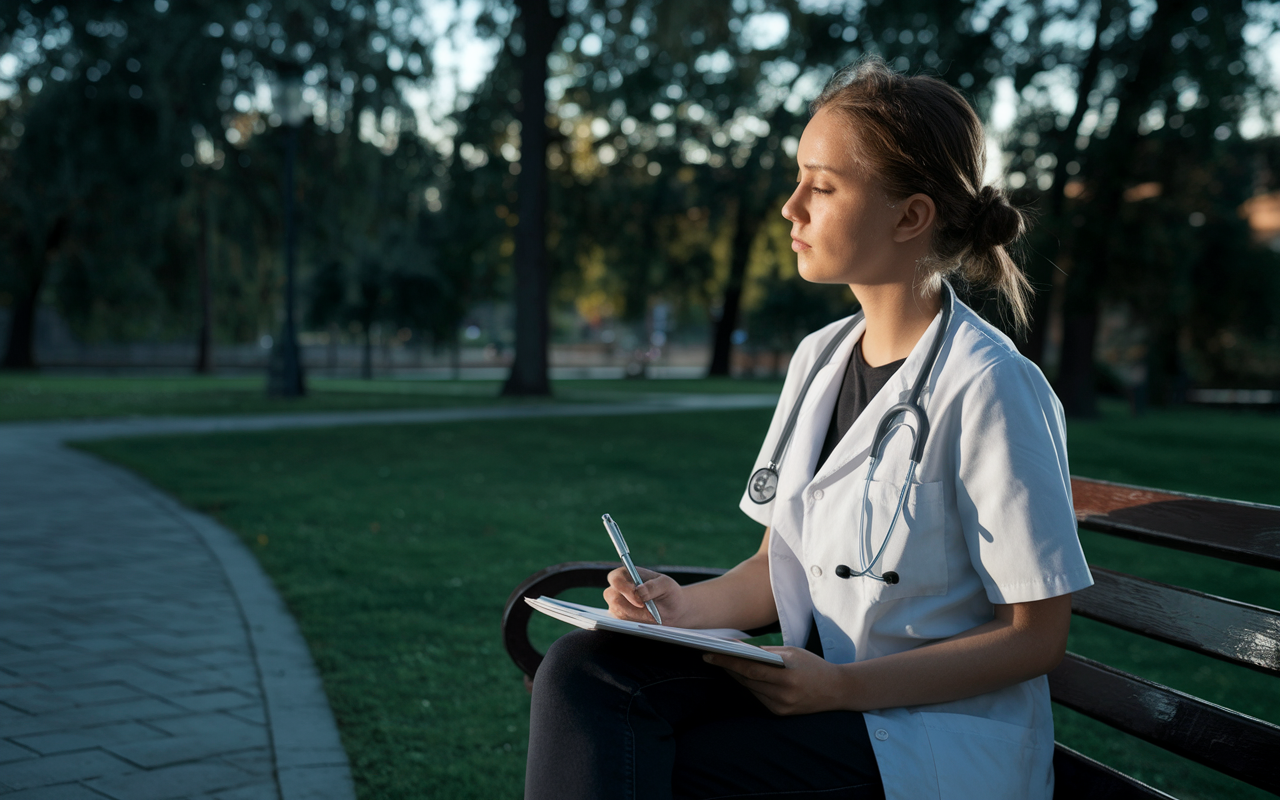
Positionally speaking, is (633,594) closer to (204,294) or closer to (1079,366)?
(1079,366)

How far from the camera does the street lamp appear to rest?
55.8 ft

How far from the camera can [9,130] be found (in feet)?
79.9

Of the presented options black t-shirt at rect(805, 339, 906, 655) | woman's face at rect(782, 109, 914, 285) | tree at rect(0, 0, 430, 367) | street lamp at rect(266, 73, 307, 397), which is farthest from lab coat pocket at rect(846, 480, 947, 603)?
tree at rect(0, 0, 430, 367)

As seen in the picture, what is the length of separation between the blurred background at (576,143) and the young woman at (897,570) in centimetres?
1028

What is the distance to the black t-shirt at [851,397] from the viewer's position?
1.96 meters

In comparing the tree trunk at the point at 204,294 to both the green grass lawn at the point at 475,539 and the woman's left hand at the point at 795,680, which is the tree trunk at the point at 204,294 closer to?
the green grass lawn at the point at 475,539

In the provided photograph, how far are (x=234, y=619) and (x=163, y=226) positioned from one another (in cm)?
2021

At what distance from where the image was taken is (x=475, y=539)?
6.82 meters

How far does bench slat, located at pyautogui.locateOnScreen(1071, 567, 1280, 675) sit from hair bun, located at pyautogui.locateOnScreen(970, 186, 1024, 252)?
0.76 m

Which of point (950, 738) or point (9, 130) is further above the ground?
point (9, 130)

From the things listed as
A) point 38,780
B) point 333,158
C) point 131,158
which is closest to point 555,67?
point 333,158

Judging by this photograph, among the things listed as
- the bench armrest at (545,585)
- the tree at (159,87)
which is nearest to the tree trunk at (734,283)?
the tree at (159,87)

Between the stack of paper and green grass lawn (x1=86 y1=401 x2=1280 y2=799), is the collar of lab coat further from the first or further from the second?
green grass lawn (x1=86 y1=401 x2=1280 y2=799)

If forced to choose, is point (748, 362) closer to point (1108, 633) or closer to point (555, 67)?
point (555, 67)
